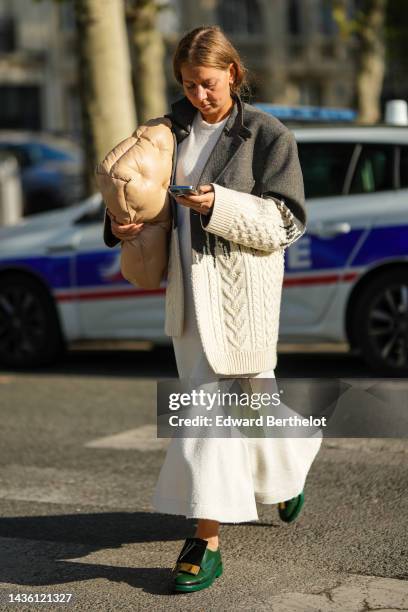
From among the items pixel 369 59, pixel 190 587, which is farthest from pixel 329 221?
pixel 369 59

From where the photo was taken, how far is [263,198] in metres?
4.12

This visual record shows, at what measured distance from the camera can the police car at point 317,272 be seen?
8.23 metres

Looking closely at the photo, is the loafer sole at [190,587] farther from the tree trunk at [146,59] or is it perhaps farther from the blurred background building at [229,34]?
the blurred background building at [229,34]

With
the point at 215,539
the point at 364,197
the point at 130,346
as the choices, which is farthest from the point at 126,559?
the point at 130,346

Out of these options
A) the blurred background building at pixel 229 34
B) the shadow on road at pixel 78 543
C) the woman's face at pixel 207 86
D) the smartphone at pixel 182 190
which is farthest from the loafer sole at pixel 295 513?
the blurred background building at pixel 229 34

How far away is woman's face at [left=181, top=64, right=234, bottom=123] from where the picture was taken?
4055 mm

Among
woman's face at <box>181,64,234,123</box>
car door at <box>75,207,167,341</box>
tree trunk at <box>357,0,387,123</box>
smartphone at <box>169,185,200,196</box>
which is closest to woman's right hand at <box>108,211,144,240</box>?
smartphone at <box>169,185,200,196</box>

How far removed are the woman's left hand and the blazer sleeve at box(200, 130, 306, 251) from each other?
2cm

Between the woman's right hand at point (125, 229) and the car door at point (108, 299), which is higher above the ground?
the woman's right hand at point (125, 229)

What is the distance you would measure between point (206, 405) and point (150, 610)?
69 centimetres

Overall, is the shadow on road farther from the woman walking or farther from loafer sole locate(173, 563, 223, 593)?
the woman walking

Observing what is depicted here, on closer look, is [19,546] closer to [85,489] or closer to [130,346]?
[85,489]

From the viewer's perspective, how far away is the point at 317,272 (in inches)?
326

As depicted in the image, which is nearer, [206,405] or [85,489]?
[206,405]
